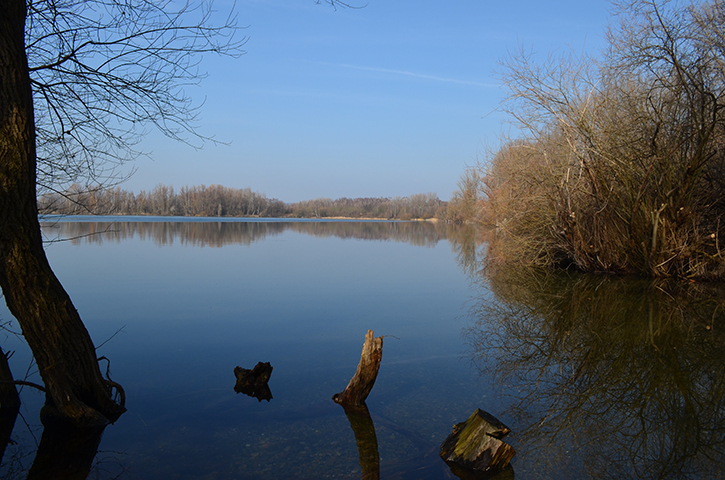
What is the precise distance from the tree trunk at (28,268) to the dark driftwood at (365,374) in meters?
1.92

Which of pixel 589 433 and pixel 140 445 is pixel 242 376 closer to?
pixel 140 445

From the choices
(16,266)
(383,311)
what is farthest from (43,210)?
(383,311)

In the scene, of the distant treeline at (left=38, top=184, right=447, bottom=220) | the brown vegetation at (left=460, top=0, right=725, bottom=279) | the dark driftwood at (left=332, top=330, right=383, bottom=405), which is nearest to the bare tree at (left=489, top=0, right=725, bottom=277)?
the brown vegetation at (left=460, top=0, right=725, bottom=279)

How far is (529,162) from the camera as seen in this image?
1262 cm

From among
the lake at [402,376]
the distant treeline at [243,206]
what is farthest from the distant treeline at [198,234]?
the distant treeline at [243,206]

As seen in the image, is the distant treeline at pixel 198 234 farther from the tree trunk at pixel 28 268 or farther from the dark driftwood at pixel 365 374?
the dark driftwood at pixel 365 374

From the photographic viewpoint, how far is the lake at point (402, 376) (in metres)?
3.30

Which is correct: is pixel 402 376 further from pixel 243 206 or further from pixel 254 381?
pixel 243 206

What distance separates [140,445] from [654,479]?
339cm

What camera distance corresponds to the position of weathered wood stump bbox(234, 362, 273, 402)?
4.48 m

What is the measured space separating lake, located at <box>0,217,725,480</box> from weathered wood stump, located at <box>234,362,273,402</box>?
0.09m

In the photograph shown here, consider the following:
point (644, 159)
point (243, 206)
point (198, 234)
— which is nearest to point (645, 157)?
point (644, 159)

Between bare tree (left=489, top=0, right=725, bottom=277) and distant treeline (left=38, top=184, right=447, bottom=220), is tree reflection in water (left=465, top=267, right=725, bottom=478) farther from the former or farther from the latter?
distant treeline (left=38, top=184, right=447, bottom=220)

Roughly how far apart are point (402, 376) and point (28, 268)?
11.0ft
